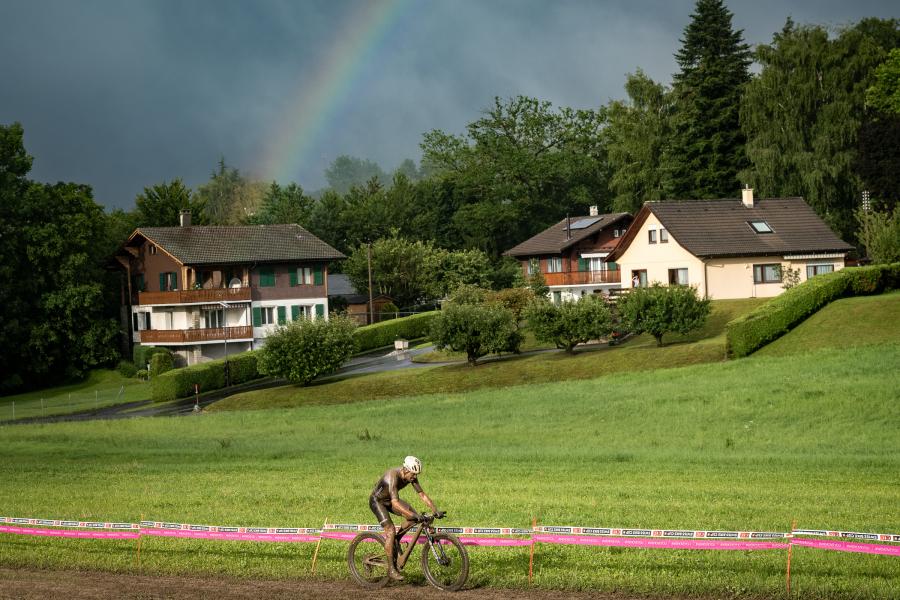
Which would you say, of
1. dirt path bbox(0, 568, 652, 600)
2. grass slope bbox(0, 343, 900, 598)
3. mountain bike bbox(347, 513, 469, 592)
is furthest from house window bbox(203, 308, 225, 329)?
Result: mountain bike bbox(347, 513, 469, 592)

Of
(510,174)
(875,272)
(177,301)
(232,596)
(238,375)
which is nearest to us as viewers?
(232,596)

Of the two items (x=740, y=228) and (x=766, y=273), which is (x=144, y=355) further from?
(x=766, y=273)

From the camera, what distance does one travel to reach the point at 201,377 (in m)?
68.2

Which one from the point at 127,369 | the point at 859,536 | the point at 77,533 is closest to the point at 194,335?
the point at 127,369

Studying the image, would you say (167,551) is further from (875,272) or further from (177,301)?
(177,301)

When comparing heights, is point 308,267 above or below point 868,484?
above

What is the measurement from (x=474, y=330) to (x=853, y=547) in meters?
46.4

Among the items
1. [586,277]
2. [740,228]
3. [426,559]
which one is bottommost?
[426,559]

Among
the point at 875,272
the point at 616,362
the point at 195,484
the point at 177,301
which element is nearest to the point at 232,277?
the point at 177,301

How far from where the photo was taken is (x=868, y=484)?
24.4 metres

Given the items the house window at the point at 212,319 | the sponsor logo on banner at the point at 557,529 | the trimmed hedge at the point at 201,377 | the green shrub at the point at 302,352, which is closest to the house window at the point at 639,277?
the green shrub at the point at 302,352

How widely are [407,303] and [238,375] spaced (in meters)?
37.1

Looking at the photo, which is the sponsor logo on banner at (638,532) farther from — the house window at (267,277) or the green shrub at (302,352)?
the house window at (267,277)

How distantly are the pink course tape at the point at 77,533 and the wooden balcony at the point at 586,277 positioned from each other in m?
74.9
